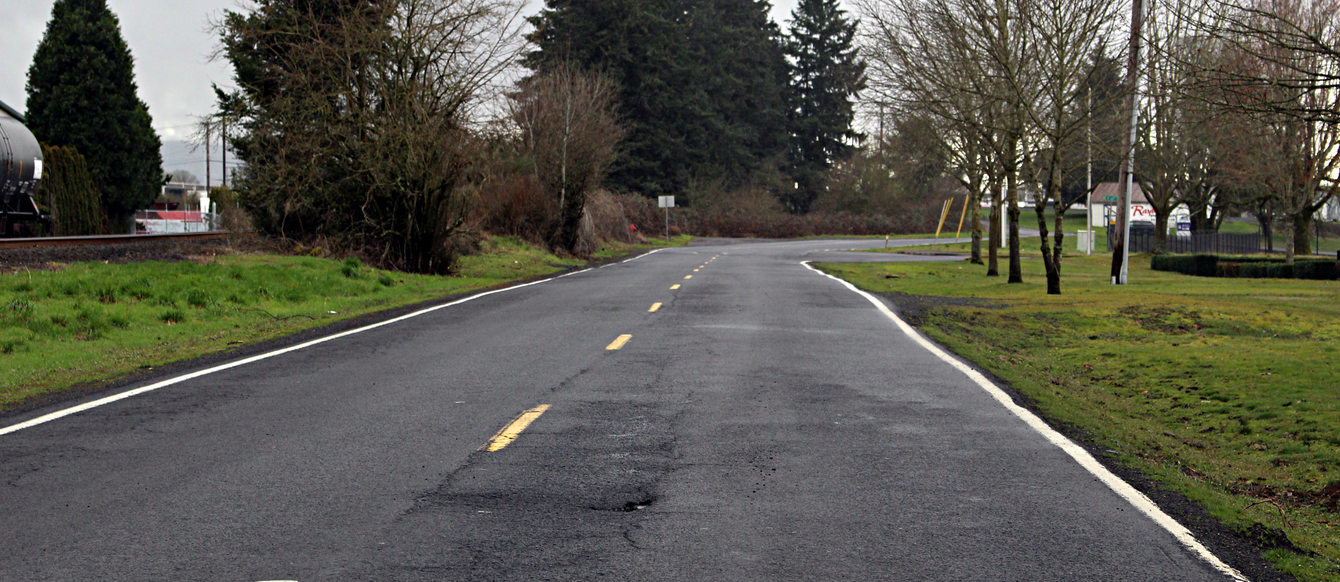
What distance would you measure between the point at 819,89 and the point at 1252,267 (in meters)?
77.3

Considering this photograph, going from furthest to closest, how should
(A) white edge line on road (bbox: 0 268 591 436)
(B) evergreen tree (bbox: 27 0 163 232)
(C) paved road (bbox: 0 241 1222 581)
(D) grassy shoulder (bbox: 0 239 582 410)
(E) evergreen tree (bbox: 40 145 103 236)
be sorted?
(B) evergreen tree (bbox: 27 0 163 232), (E) evergreen tree (bbox: 40 145 103 236), (D) grassy shoulder (bbox: 0 239 582 410), (A) white edge line on road (bbox: 0 268 591 436), (C) paved road (bbox: 0 241 1222 581)

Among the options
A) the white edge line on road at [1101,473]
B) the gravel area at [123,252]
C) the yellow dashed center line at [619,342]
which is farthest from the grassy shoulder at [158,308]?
the white edge line on road at [1101,473]

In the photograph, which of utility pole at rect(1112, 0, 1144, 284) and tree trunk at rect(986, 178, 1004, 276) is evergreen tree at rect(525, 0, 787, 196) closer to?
tree trunk at rect(986, 178, 1004, 276)

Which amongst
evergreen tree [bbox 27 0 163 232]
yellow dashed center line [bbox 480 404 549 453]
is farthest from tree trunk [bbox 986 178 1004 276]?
evergreen tree [bbox 27 0 163 232]

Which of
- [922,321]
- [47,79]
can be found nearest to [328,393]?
[922,321]

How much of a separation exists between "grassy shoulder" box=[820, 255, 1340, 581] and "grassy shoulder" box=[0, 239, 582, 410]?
31.0 feet

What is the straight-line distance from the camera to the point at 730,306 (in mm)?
20203

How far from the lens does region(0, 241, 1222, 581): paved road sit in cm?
505

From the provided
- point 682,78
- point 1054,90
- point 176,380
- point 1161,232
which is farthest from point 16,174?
point 682,78

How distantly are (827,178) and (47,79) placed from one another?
227 feet

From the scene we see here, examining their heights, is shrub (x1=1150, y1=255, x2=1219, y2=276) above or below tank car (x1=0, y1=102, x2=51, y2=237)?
below

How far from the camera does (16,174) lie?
94.6ft

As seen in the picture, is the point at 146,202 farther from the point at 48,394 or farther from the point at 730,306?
the point at 48,394

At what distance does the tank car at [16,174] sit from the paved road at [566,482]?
21189 millimetres
